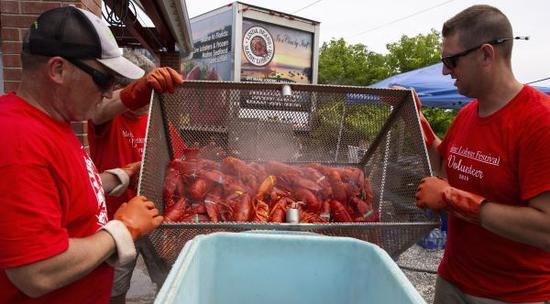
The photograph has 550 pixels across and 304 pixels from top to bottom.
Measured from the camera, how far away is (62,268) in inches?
50.1

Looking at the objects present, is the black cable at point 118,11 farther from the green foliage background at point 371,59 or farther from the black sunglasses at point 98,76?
the green foliage background at point 371,59

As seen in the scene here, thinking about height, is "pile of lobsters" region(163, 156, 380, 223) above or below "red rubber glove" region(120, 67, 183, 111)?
below

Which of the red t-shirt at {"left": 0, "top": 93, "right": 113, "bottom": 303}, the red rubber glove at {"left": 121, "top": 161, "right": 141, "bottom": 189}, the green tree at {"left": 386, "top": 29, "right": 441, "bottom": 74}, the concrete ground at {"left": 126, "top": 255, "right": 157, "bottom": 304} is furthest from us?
the green tree at {"left": 386, "top": 29, "right": 441, "bottom": 74}

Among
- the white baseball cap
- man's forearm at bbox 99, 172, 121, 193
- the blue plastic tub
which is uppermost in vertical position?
the white baseball cap

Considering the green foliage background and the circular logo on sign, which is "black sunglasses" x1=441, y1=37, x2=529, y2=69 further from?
the green foliage background

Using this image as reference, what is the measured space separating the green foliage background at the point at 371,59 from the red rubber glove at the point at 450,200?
77.4 feet

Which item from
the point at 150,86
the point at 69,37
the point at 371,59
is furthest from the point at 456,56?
the point at 371,59

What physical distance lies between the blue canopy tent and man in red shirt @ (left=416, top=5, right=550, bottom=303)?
5686mm

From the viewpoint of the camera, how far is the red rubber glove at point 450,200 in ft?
6.01

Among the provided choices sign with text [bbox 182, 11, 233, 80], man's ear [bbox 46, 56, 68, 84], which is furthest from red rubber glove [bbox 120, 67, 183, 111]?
sign with text [bbox 182, 11, 233, 80]

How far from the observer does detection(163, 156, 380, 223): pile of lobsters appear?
91.3 inches

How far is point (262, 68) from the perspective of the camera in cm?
899

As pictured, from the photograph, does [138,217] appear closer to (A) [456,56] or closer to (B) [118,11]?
(A) [456,56]

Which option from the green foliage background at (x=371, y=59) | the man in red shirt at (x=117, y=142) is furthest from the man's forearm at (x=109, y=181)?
the green foliage background at (x=371, y=59)
